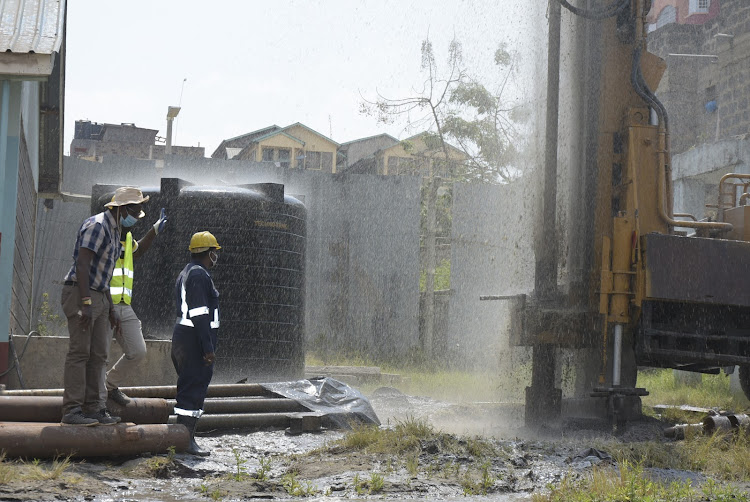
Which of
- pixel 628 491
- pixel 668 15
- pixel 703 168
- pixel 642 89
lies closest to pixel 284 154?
pixel 668 15

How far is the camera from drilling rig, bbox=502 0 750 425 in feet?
28.5

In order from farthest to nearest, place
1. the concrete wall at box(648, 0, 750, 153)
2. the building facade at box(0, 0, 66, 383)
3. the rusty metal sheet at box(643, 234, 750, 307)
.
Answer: the concrete wall at box(648, 0, 750, 153), the rusty metal sheet at box(643, 234, 750, 307), the building facade at box(0, 0, 66, 383)

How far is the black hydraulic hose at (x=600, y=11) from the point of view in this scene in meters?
9.34

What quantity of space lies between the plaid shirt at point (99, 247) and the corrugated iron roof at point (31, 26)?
215 centimetres

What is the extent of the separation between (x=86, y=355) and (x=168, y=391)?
1937mm

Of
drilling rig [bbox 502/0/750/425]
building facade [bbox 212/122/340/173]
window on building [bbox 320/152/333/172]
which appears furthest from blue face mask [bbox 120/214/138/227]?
window on building [bbox 320/152/333/172]

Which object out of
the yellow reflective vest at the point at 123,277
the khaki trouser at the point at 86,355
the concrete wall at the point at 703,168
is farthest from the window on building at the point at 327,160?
the khaki trouser at the point at 86,355

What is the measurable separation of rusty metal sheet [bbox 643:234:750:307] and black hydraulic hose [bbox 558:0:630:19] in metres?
2.31

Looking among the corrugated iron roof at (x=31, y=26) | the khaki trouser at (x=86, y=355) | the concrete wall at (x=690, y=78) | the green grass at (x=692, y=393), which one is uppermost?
the concrete wall at (x=690, y=78)

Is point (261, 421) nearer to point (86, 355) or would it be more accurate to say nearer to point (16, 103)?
point (86, 355)

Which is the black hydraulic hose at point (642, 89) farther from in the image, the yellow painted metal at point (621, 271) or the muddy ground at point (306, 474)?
the muddy ground at point (306, 474)

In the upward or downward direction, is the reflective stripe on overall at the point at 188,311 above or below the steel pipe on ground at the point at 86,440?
above

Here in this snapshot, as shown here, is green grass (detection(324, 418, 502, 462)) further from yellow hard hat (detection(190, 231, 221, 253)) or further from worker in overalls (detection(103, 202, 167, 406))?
yellow hard hat (detection(190, 231, 221, 253))

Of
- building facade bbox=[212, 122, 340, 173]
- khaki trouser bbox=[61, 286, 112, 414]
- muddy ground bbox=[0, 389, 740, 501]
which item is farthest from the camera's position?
building facade bbox=[212, 122, 340, 173]
